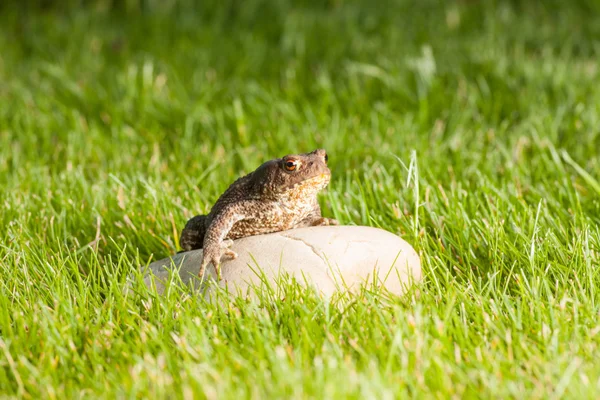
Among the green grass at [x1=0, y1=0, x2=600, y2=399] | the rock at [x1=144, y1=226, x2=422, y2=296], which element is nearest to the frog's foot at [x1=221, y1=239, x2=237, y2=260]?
the rock at [x1=144, y1=226, x2=422, y2=296]

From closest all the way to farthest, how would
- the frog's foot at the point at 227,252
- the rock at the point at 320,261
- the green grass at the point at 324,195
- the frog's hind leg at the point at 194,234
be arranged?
the green grass at the point at 324,195 → the rock at the point at 320,261 → the frog's foot at the point at 227,252 → the frog's hind leg at the point at 194,234

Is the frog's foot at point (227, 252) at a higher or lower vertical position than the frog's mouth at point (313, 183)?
lower

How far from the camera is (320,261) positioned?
10.4ft

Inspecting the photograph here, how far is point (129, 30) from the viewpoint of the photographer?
8.13m

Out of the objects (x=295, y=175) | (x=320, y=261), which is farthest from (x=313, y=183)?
(x=320, y=261)

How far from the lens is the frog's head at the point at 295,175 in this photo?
3.34 metres

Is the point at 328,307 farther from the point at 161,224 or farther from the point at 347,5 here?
the point at 347,5

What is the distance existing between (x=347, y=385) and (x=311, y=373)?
206 mm

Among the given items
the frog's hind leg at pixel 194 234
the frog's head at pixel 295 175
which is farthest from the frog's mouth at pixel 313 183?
the frog's hind leg at pixel 194 234

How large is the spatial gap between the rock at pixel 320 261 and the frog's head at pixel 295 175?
19 centimetres

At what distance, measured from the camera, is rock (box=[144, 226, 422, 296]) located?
124 inches

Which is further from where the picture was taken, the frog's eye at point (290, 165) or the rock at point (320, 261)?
the frog's eye at point (290, 165)

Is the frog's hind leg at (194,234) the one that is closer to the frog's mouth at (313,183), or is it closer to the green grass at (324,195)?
the green grass at (324,195)

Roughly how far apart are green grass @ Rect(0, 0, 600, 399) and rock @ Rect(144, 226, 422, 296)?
0.38 ft
